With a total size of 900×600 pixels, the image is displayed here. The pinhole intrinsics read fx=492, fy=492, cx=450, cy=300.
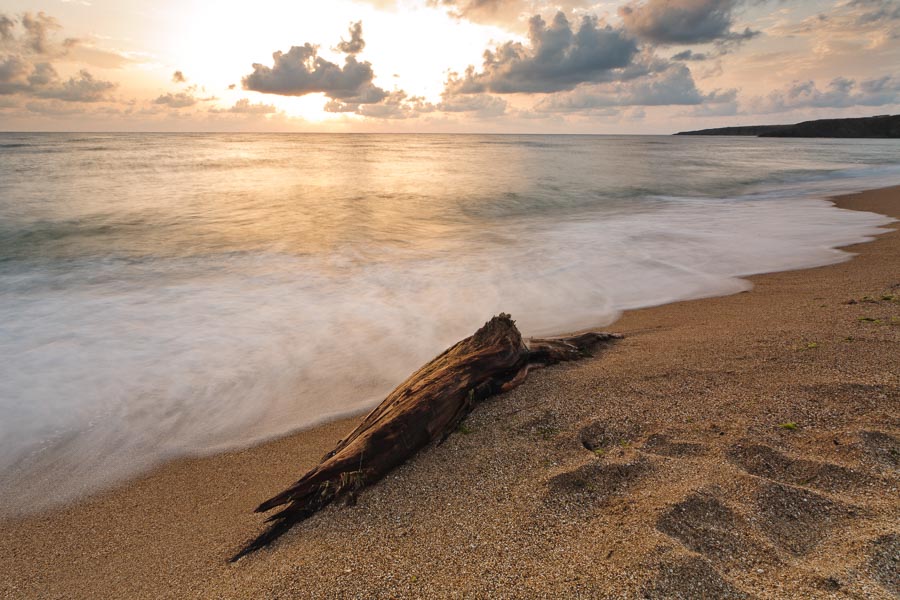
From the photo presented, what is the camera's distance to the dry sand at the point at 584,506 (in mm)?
1889

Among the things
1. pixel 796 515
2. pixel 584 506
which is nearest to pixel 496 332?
pixel 584 506

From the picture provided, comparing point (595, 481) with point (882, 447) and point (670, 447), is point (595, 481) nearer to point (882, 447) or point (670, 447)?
point (670, 447)

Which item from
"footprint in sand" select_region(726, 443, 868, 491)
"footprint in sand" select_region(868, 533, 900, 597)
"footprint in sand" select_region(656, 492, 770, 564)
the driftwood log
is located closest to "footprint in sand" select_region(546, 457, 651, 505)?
"footprint in sand" select_region(656, 492, 770, 564)

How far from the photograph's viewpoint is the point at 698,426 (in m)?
2.80

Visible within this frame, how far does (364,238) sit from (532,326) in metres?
6.88

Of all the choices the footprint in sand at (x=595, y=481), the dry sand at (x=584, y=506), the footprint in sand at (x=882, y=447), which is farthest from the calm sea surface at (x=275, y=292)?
the footprint in sand at (x=882, y=447)

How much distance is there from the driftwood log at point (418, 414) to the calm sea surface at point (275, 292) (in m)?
1.24

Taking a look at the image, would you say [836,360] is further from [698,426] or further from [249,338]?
[249,338]

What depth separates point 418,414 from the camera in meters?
2.93

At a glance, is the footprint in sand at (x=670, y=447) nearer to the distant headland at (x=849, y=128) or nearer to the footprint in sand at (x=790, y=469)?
the footprint in sand at (x=790, y=469)

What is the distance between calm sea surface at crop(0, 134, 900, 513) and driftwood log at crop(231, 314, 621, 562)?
124 cm

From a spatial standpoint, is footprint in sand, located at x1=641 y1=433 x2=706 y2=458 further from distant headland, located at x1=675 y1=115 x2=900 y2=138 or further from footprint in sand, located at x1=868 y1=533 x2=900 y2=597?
distant headland, located at x1=675 y1=115 x2=900 y2=138

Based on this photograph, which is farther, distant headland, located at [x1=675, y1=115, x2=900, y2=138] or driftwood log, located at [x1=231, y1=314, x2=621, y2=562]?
distant headland, located at [x1=675, y1=115, x2=900, y2=138]

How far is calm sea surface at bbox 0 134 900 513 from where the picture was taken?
4.09m
